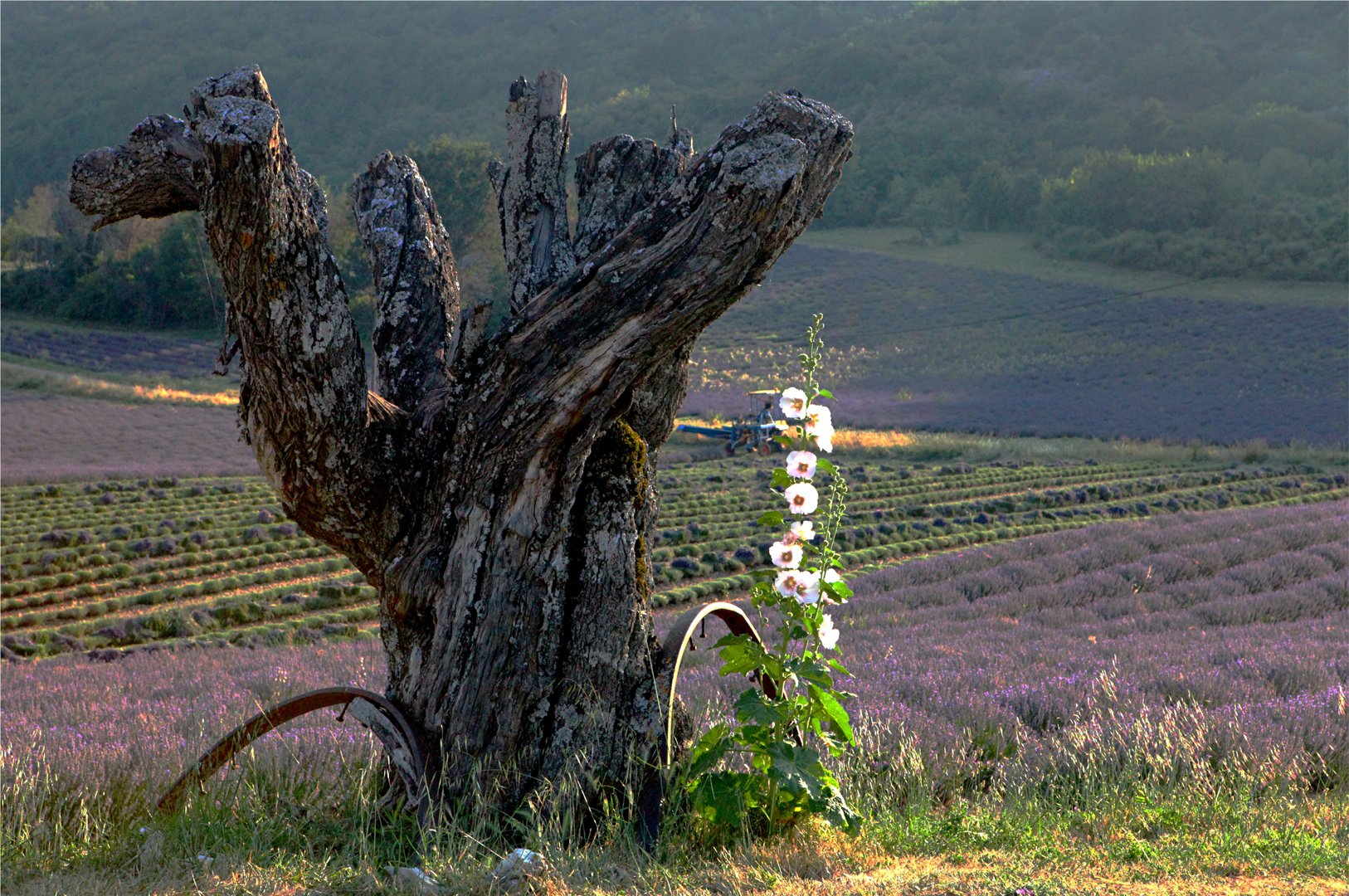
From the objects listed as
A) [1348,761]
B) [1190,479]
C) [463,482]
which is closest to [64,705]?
[463,482]

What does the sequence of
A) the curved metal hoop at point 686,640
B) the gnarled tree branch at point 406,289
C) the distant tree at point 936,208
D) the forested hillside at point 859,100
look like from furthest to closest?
the distant tree at point 936,208 → the forested hillside at point 859,100 → the gnarled tree branch at point 406,289 → the curved metal hoop at point 686,640

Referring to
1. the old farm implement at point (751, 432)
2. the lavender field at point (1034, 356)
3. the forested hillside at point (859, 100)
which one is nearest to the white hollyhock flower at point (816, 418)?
the old farm implement at point (751, 432)

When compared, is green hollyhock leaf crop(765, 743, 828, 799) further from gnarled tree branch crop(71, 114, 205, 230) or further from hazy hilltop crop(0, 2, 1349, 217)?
hazy hilltop crop(0, 2, 1349, 217)

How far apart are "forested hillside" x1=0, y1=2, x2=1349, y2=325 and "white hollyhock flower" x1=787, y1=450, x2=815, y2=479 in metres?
41.0

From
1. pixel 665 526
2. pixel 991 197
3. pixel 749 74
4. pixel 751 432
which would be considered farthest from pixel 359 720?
pixel 749 74

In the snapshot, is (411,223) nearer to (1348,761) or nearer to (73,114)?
(1348,761)

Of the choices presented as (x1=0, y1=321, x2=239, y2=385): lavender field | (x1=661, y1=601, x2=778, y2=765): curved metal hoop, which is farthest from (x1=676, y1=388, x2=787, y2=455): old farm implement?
(x1=661, y1=601, x2=778, y2=765): curved metal hoop

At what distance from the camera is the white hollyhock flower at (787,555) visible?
307cm

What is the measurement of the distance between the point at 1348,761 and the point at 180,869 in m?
4.79

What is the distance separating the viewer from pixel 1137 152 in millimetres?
73562

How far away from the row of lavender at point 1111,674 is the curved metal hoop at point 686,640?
31.0 inches

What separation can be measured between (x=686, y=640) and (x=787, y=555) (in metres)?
0.58

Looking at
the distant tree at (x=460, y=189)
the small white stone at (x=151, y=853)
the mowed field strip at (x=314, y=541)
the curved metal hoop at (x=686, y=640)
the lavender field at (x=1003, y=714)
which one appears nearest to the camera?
the small white stone at (x=151, y=853)

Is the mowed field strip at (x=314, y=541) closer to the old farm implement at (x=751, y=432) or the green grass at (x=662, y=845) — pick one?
the old farm implement at (x=751, y=432)
